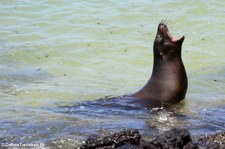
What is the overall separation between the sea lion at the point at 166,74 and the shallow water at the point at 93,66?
0.23 meters

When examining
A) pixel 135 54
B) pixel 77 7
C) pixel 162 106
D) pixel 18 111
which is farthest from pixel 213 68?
pixel 77 7

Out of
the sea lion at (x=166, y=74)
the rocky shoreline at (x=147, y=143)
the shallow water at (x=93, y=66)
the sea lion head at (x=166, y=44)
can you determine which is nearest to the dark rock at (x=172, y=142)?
the rocky shoreline at (x=147, y=143)

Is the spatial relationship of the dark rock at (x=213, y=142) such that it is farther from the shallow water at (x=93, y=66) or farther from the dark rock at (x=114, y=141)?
the shallow water at (x=93, y=66)

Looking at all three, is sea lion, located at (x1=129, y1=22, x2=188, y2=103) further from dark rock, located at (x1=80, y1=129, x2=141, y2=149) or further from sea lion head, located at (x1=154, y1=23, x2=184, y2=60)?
dark rock, located at (x1=80, y1=129, x2=141, y2=149)

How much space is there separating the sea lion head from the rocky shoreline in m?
2.58

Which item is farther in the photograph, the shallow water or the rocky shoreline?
the shallow water

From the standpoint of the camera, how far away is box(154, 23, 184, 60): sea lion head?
717 cm

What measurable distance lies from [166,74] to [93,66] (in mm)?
2667

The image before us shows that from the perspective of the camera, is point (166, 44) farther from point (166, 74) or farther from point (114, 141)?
point (114, 141)

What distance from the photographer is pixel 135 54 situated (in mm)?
10367

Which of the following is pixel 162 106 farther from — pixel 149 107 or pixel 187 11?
pixel 187 11

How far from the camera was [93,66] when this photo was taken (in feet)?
31.7

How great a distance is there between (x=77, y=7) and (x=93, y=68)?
4197mm

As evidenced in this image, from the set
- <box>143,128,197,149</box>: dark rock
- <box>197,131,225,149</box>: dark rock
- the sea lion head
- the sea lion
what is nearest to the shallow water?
the sea lion
